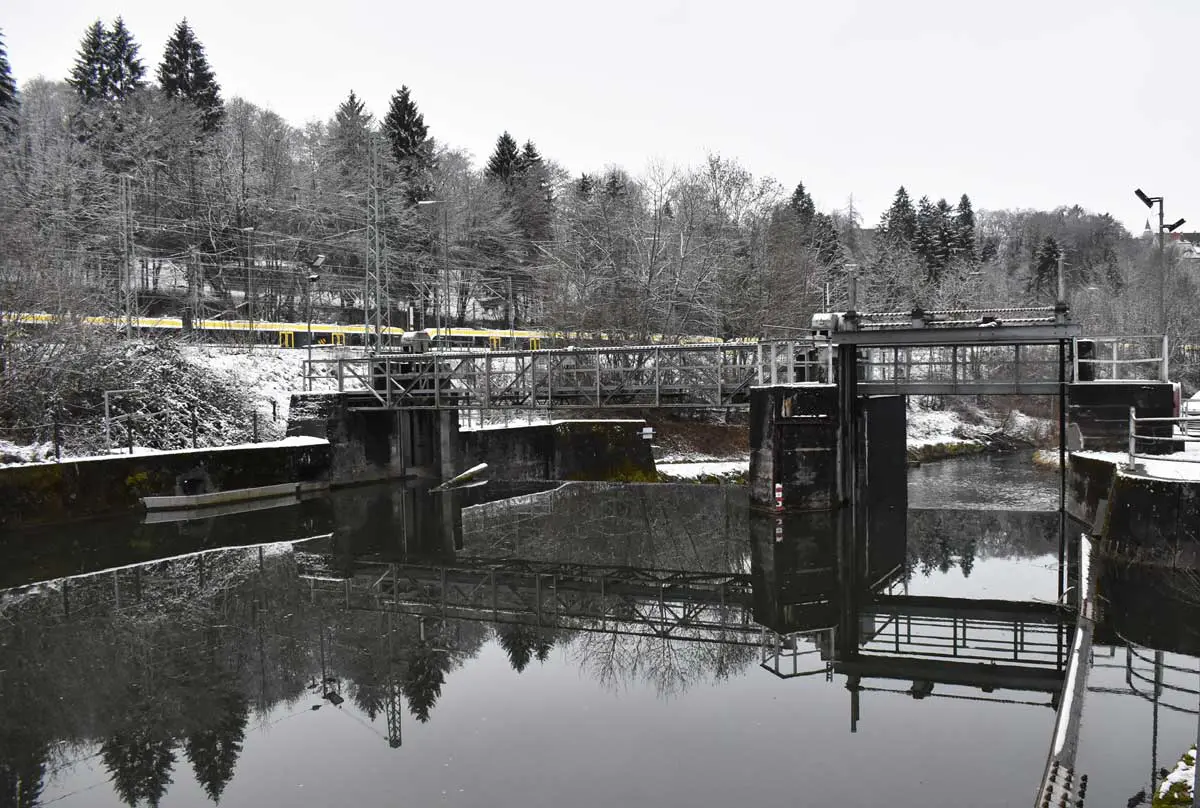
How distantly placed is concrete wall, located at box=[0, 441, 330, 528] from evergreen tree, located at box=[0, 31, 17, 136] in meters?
37.7

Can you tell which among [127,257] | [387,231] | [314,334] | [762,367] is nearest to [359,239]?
[387,231]

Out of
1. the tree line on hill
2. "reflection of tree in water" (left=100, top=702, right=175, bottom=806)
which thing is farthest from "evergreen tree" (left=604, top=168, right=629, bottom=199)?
"reflection of tree in water" (left=100, top=702, right=175, bottom=806)

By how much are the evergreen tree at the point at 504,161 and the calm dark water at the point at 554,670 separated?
5815cm

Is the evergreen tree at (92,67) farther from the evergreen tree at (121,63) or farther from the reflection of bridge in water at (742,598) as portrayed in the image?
the reflection of bridge in water at (742,598)

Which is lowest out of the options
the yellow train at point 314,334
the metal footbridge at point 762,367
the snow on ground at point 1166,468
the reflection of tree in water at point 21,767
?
the reflection of tree in water at point 21,767

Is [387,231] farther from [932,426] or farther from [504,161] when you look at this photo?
[932,426]

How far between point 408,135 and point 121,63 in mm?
20445

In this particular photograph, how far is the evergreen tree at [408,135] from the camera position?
2704 inches

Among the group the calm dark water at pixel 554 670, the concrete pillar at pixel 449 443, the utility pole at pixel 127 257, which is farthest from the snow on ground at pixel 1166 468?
the utility pole at pixel 127 257

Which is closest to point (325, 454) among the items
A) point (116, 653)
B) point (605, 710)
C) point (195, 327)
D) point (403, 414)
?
point (403, 414)

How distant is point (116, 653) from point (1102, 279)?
9327 cm

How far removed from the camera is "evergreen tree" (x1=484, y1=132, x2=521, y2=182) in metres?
75.9

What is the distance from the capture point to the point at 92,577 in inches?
706

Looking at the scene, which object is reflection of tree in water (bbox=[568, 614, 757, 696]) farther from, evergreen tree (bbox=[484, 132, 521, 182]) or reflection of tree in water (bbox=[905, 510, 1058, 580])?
evergreen tree (bbox=[484, 132, 521, 182])
